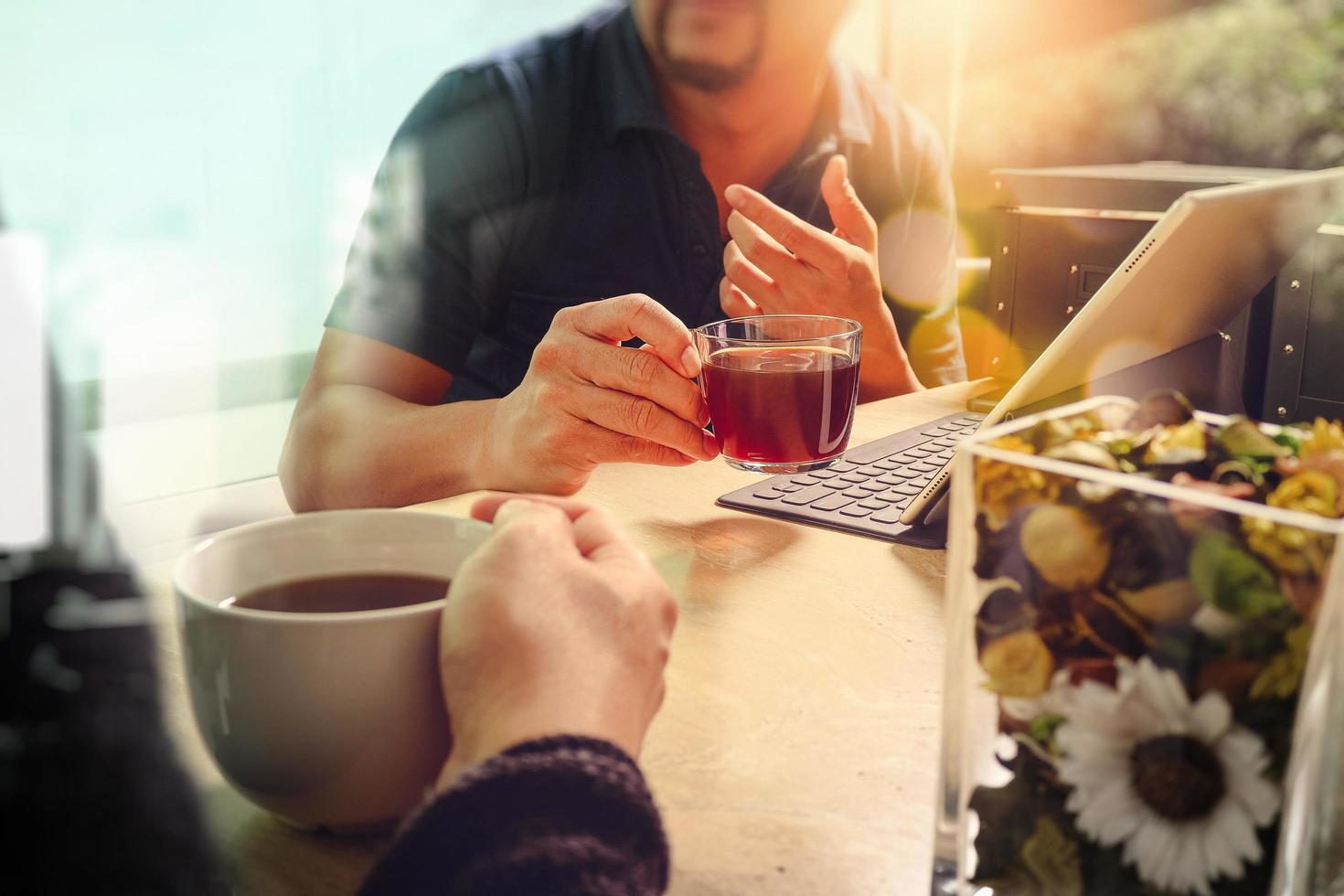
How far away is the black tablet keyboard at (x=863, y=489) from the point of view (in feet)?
3.02

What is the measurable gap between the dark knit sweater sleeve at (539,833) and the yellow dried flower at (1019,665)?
0.14m

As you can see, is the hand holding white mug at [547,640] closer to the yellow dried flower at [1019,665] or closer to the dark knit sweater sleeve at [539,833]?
the dark knit sweater sleeve at [539,833]

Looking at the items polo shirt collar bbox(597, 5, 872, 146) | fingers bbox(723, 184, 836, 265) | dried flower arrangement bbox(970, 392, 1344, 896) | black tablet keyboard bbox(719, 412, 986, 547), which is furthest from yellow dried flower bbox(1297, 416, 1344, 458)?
polo shirt collar bbox(597, 5, 872, 146)

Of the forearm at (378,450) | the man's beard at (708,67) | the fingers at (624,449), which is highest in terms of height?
the man's beard at (708,67)

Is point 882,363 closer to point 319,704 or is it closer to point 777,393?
point 777,393

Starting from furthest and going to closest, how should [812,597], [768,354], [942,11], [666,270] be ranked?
[942,11] → [666,270] → [768,354] → [812,597]

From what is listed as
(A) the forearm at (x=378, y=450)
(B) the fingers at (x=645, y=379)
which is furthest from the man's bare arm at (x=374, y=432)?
(B) the fingers at (x=645, y=379)

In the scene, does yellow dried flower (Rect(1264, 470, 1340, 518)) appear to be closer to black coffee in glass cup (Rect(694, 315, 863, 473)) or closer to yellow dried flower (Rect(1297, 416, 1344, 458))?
yellow dried flower (Rect(1297, 416, 1344, 458))

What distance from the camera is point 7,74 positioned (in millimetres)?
2826

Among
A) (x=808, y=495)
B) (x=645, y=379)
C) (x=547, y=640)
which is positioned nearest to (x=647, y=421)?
(x=645, y=379)

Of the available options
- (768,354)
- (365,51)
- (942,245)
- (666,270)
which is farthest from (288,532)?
(365,51)

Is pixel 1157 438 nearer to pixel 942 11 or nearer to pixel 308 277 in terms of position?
pixel 308 277

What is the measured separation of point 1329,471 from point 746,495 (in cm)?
59

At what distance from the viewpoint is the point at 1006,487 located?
419 mm
